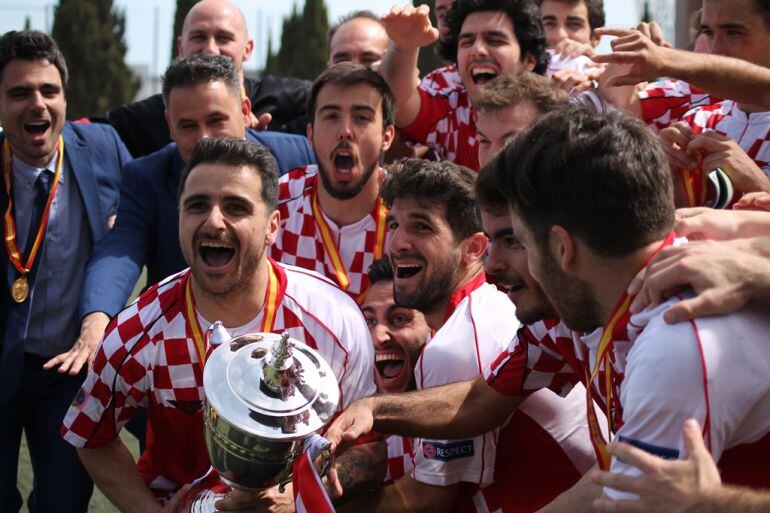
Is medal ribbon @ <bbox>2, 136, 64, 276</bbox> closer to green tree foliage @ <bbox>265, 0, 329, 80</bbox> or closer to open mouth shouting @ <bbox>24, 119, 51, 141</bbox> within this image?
open mouth shouting @ <bbox>24, 119, 51, 141</bbox>

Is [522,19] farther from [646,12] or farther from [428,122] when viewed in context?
[646,12]

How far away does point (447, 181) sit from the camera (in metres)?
3.86

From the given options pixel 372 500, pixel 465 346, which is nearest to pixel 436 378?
pixel 465 346

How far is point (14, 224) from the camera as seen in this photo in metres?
4.91

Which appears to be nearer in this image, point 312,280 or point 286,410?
point 286,410

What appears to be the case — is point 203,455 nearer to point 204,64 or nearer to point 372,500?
point 372,500

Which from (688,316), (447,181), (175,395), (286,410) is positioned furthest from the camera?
(447,181)

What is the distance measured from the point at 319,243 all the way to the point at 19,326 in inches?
63.0

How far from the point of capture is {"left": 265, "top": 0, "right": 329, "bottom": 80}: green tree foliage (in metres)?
33.6

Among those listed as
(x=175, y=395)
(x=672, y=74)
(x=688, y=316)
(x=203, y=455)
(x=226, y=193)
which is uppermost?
(x=672, y=74)

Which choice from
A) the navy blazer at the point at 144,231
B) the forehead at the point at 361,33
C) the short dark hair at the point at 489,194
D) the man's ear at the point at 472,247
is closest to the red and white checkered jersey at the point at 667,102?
the man's ear at the point at 472,247

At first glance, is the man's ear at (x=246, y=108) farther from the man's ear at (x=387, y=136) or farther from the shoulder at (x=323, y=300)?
the shoulder at (x=323, y=300)

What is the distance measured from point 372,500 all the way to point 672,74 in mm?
1779

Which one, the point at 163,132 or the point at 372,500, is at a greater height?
the point at 163,132
